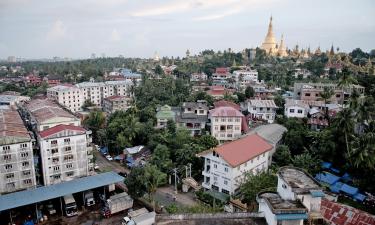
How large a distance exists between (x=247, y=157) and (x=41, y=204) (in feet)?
57.6

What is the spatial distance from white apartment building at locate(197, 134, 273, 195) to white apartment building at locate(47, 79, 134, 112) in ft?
133

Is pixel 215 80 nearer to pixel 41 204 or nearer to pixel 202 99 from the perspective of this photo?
pixel 202 99

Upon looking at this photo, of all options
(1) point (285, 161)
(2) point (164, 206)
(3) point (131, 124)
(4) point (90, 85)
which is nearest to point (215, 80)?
(4) point (90, 85)

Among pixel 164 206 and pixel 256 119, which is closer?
pixel 164 206

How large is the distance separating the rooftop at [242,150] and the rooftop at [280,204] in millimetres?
10781

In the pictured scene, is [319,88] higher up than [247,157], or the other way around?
[319,88]

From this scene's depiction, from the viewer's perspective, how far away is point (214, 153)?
84.0ft

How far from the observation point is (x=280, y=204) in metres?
12.1

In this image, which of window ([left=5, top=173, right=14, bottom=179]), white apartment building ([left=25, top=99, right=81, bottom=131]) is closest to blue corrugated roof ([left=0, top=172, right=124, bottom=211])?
window ([left=5, top=173, right=14, bottom=179])

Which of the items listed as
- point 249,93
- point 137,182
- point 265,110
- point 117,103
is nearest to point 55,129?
point 137,182

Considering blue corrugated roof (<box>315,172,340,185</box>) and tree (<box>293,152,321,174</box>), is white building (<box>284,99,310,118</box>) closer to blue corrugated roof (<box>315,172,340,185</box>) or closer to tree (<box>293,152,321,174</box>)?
tree (<box>293,152,321,174</box>)

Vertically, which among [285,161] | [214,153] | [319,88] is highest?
[319,88]

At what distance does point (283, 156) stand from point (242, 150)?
18.0ft

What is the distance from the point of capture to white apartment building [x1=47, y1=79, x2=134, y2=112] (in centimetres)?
5922
